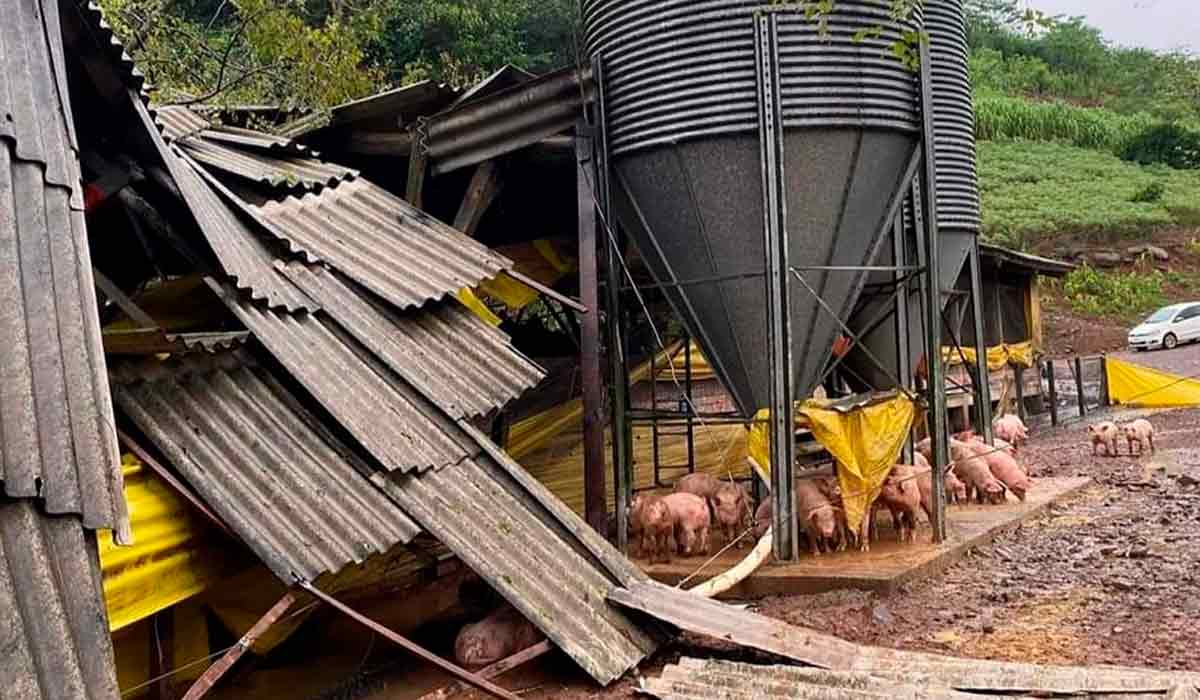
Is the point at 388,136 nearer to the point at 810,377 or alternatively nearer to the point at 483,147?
the point at 483,147

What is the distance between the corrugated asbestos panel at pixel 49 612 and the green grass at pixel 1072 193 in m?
34.6

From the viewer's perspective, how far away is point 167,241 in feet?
19.0

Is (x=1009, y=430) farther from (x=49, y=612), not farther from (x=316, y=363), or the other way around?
(x=49, y=612)

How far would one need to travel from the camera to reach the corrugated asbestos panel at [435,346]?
6828mm

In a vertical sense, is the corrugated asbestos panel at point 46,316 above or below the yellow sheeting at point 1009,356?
below

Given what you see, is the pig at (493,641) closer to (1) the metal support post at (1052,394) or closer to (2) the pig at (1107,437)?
(2) the pig at (1107,437)

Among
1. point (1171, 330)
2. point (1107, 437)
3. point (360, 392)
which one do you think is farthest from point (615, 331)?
point (1171, 330)

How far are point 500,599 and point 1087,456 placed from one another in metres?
12.2

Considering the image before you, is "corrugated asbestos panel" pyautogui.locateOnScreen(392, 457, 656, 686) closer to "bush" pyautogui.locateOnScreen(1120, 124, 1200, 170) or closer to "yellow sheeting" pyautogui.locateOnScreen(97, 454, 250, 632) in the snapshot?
"yellow sheeting" pyautogui.locateOnScreen(97, 454, 250, 632)

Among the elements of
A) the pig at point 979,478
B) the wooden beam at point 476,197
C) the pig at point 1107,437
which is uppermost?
the wooden beam at point 476,197

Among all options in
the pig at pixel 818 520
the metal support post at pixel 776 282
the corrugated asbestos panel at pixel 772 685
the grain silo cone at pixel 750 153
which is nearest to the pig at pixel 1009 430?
the pig at pixel 818 520

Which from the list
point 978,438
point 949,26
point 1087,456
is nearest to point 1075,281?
point 1087,456

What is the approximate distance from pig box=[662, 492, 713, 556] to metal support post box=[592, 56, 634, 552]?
0.65 m

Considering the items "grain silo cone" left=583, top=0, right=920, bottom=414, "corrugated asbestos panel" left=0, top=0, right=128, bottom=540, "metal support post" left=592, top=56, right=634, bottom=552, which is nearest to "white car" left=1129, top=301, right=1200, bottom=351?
"grain silo cone" left=583, top=0, right=920, bottom=414
